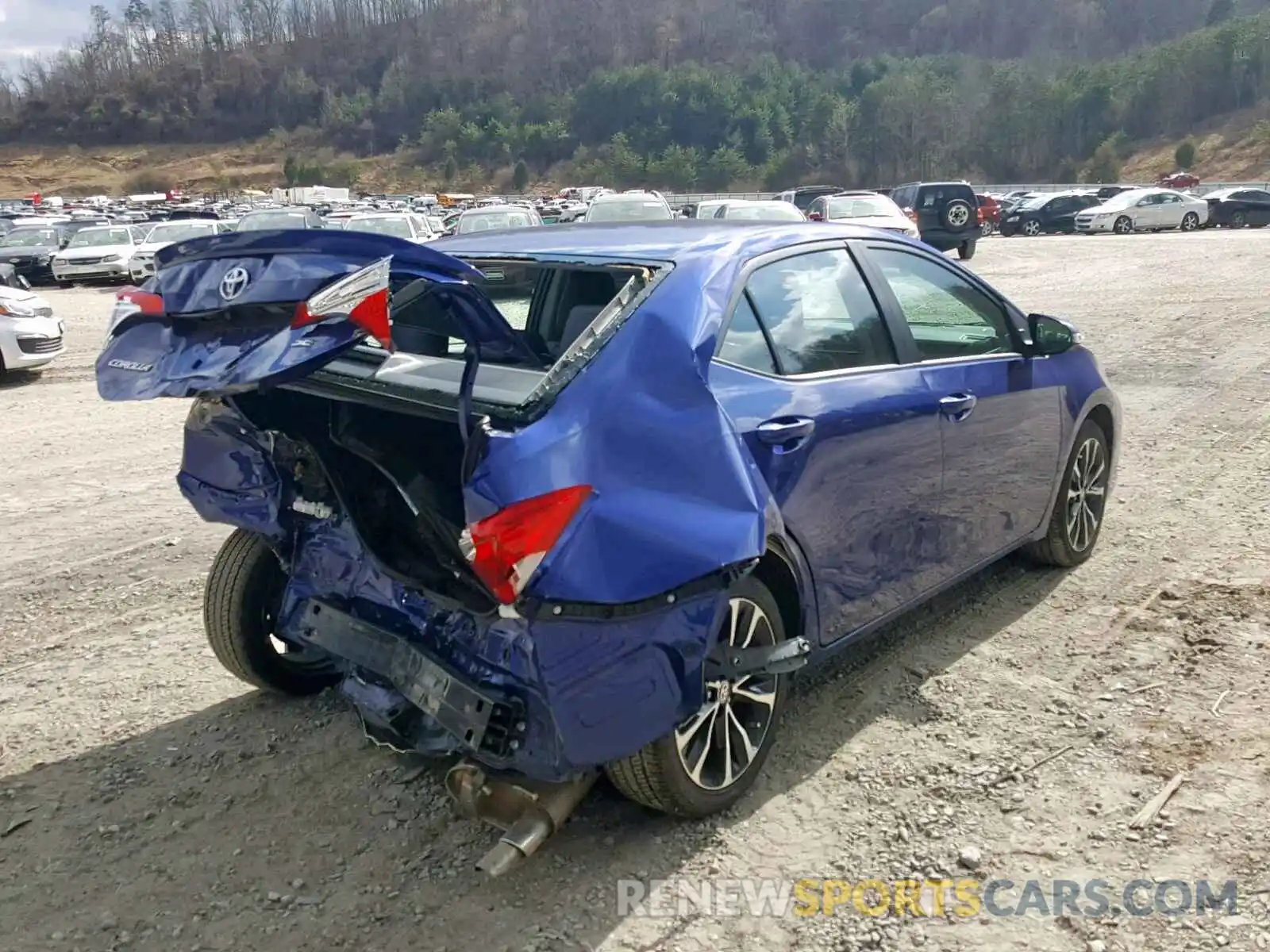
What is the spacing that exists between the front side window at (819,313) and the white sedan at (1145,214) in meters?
33.0

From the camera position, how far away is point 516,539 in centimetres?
261

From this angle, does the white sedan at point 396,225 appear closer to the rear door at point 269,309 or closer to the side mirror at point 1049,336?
the side mirror at point 1049,336

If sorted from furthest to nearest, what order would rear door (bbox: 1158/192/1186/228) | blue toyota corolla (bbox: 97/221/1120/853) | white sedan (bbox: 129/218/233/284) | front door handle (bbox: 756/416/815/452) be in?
rear door (bbox: 1158/192/1186/228) < white sedan (bbox: 129/218/233/284) < front door handle (bbox: 756/416/815/452) < blue toyota corolla (bbox: 97/221/1120/853)

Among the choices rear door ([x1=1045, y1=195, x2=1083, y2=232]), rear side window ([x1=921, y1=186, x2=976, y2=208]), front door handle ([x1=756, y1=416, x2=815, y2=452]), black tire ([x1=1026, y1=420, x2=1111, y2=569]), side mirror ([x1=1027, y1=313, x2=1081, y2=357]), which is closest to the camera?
front door handle ([x1=756, y1=416, x2=815, y2=452])

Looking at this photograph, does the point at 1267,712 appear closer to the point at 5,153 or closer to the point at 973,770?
the point at 973,770

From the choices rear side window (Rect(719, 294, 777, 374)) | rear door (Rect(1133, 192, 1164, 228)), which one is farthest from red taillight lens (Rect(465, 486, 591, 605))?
rear door (Rect(1133, 192, 1164, 228))

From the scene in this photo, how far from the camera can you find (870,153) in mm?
90062

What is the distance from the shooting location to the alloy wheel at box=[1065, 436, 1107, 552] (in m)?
5.21

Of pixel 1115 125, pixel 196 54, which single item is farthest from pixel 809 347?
pixel 196 54

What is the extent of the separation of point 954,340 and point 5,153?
134 m

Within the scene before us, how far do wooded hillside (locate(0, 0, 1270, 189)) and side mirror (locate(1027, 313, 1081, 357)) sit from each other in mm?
73396

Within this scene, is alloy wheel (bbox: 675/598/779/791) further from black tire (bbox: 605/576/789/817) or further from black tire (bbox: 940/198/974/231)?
black tire (bbox: 940/198/974/231)

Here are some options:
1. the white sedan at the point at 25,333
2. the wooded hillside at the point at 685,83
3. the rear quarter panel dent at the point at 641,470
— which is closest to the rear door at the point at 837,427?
the rear quarter panel dent at the point at 641,470

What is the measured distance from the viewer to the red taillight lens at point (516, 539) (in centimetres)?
261
